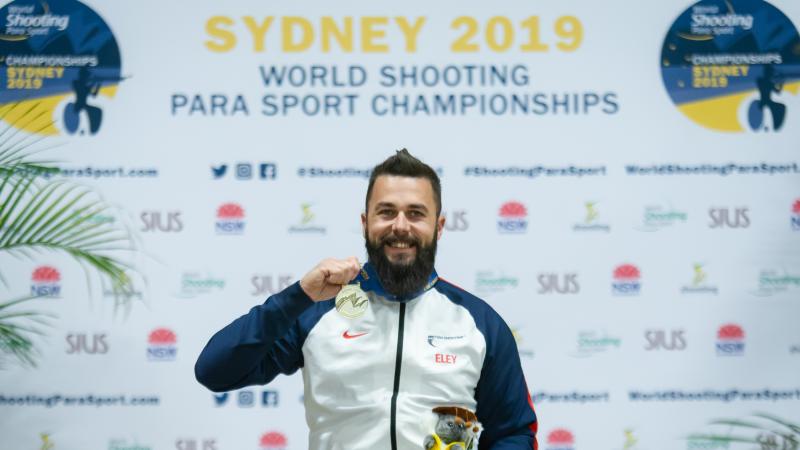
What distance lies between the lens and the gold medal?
90.6 inches

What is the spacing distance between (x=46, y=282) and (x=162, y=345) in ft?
2.05

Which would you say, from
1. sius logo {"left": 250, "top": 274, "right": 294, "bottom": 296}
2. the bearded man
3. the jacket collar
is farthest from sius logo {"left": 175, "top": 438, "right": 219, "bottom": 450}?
the jacket collar

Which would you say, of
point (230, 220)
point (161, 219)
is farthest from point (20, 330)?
point (230, 220)

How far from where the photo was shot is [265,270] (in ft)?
12.7

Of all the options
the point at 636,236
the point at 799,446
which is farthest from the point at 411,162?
the point at 799,446

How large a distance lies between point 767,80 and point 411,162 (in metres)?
2.43

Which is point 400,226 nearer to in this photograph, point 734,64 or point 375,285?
point 375,285

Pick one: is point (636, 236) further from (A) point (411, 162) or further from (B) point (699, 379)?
(A) point (411, 162)

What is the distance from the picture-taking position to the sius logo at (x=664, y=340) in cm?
392

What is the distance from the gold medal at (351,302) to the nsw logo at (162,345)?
1.76 meters

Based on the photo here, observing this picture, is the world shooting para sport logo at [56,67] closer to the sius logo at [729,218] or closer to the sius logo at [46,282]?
the sius logo at [46,282]

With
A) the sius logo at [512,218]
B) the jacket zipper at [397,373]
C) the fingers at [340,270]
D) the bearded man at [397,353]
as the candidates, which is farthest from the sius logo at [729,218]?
the fingers at [340,270]

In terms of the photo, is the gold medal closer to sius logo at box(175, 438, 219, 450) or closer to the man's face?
the man's face

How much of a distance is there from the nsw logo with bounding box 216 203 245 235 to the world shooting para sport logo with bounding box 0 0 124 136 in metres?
0.71
